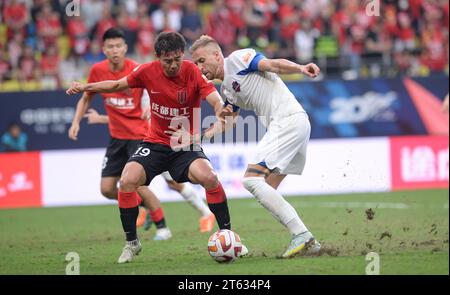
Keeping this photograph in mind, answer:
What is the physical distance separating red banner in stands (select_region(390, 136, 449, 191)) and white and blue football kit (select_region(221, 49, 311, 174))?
31.9 feet

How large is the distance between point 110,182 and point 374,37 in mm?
12948

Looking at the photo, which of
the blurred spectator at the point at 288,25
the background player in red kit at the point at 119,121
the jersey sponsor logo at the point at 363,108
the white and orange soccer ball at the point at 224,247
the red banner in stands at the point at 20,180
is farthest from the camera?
the blurred spectator at the point at 288,25

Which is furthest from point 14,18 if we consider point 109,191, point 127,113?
point 109,191

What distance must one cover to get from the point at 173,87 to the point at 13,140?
11.5 m

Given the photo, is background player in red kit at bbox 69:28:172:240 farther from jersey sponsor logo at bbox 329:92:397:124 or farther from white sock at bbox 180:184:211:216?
jersey sponsor logo at bbox 329:92:397:124

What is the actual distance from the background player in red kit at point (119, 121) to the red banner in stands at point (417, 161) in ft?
26.9

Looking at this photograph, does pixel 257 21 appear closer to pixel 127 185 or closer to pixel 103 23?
pixel 103 23

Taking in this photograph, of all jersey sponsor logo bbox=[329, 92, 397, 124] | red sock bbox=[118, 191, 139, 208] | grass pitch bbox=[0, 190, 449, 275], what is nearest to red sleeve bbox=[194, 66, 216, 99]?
red sock bbox=[118, 191, 139, 208]

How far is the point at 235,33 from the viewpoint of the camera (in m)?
22.1

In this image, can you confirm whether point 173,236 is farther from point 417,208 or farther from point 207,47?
point 417,208

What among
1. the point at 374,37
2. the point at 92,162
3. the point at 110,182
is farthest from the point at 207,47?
the point at 374,37

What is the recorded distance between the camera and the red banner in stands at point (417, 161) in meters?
18.3

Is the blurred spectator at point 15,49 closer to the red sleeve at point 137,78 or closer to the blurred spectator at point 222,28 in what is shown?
the blurred spectator at point 222,28

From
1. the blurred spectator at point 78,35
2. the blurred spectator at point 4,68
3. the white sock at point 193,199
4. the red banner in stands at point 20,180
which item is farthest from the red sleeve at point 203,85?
the blurred spectator at point 78,35
